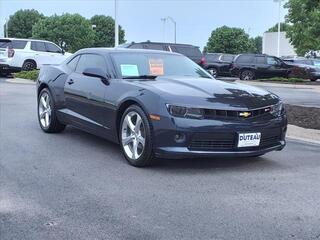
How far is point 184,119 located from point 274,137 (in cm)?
127

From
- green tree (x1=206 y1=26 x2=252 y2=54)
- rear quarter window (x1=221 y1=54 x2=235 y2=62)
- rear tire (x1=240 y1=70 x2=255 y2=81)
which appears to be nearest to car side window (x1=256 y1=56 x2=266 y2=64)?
rear tire (x1=240 y1=70 x2=255 y2=81)

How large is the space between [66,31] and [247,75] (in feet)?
138

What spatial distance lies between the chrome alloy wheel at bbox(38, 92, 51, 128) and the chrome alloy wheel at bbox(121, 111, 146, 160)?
244cm

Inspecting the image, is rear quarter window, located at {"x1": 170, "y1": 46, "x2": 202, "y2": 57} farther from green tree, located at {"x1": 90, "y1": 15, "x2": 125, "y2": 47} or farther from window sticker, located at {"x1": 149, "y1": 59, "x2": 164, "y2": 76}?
green tree, located at {"x1": 90, "y1": 15, "x2": 125, "y2": 47}

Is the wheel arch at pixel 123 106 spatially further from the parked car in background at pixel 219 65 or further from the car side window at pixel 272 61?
the parked car in background at pixel 219 65

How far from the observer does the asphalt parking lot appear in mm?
4438

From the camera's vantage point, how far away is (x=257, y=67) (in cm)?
3083

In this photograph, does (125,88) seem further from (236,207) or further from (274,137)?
(236,207)

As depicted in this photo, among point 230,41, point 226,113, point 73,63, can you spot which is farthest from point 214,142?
point 230,41

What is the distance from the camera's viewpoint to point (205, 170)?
6512mm

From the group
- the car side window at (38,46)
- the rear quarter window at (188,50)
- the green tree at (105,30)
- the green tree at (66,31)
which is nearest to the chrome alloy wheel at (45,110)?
the rear quarter window at (188,50)

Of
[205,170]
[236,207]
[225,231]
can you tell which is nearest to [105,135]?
[205,170]

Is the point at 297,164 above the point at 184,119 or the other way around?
the other way around

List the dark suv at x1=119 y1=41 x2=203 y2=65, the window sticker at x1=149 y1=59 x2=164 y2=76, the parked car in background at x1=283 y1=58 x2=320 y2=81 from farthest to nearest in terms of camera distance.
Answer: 1. the parked car in background at x1=283 y1=58 x2=320 y2=81
2. the dark suv at x1=119 y1=41 x2=203 y2=65
3. the window sticker at x1=149 y1=59 x2=164 y2=76
